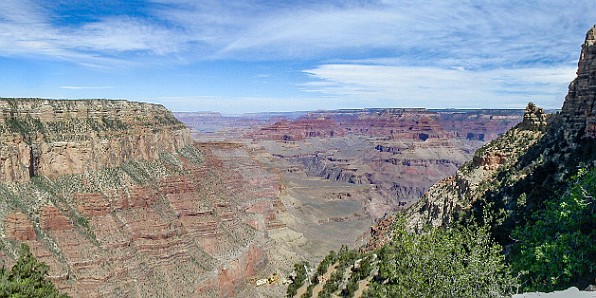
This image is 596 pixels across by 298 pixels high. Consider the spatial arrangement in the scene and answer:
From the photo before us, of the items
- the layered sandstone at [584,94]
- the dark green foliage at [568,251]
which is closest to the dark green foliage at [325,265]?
the layered sandstone at [584,94]

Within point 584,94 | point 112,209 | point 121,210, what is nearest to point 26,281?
point 112,209

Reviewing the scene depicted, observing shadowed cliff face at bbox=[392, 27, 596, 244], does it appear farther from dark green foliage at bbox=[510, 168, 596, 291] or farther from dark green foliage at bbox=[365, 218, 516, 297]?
dark green foliage at bbox=[365, 218, 516, 297]

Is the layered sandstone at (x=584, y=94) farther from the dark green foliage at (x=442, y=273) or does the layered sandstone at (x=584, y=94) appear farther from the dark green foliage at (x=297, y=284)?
the dark green foliage at (x=297, y=284)

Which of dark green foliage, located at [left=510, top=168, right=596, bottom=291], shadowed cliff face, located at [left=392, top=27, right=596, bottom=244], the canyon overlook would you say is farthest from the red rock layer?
dark green foliage, located at [left=510, top=168, right=596, bottom=291]

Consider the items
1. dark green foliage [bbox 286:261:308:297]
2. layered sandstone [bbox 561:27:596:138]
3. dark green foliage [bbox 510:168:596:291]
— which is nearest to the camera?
dark green foliage [bbox 510:168:596:291]

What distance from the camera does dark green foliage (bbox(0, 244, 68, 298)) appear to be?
28.7 metres

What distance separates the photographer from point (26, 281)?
30.2m

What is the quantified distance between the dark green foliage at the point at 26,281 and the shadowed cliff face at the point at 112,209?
17820 millimetres

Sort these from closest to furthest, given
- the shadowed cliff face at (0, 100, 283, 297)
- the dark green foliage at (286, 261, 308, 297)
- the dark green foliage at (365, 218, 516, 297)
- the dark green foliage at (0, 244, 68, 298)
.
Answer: the dark green foliage at (365, 218, 516, 297) < the dark green foliage at (0, 244, 68, 298) < the shadowed cliff face at (0, 100, 283, 297) < the dark green foliage at (286, 261, 308, 297)

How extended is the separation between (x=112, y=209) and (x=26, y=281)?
30655mm

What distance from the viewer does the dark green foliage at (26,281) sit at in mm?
28672

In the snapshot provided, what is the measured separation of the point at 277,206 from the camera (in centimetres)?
11981

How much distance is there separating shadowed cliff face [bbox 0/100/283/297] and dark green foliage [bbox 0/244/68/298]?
17820mm

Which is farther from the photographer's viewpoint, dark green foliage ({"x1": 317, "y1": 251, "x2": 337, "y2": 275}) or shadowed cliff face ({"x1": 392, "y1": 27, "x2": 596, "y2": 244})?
dark green foliage ({"x1": 317, "y1": 251, "x2": 337, "y2": 275})
